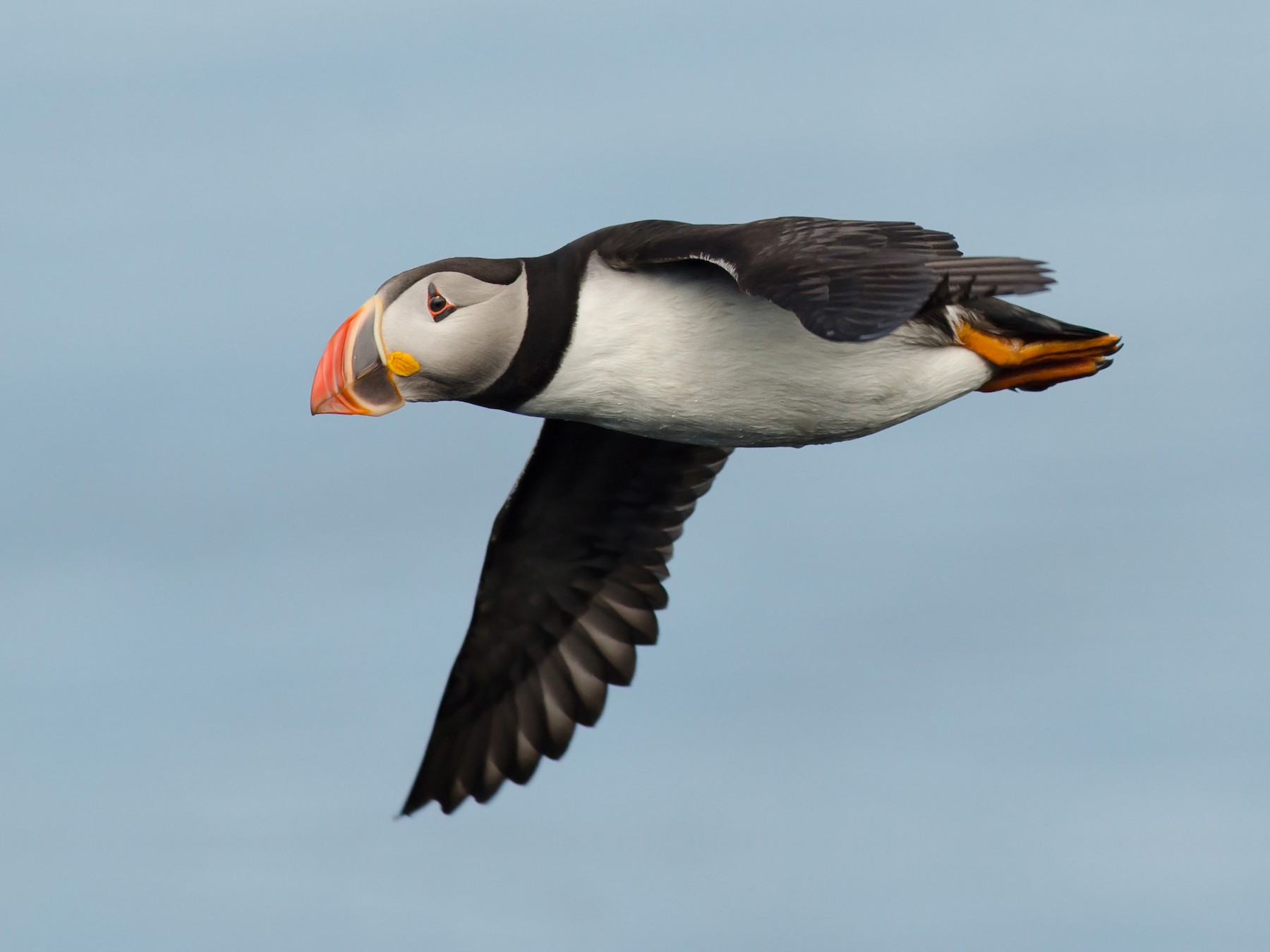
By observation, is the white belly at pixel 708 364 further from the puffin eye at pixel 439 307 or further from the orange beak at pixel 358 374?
the orange beak at pixel 358 374

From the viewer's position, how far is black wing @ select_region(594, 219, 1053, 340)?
8312mm

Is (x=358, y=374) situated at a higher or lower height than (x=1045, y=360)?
lower

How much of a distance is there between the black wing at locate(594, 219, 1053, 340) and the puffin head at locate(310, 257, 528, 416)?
59 centimetres

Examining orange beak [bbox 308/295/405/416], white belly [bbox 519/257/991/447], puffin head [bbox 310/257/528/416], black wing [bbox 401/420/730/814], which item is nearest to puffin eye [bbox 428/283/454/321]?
puffin head [bbox 310/257/528/416]

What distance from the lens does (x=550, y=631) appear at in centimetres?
1284

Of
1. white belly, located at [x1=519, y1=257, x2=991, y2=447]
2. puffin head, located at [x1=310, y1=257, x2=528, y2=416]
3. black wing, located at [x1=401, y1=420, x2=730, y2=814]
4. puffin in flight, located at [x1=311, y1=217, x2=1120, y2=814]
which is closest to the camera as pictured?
puffin in flight, located at [x1=311, y1=217, x2=1120, y2=814]

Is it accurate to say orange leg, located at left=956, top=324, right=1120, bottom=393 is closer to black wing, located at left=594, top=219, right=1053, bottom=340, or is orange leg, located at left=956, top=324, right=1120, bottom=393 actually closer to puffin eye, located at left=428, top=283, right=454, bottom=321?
black wing, located at left=594, top=219, right=1053, bottom=340

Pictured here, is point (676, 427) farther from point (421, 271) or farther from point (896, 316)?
point (896, 316)

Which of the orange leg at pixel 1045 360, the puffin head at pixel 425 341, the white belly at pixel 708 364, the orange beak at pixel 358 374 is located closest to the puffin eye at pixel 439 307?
the puffin head at pixel 425 341

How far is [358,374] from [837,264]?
2.69 metres

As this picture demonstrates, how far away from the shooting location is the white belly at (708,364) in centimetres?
998

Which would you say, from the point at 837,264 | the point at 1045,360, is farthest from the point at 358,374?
the point at 1045,360

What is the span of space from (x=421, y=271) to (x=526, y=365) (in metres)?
0.76

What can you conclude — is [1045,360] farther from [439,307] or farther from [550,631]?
[550,631]
